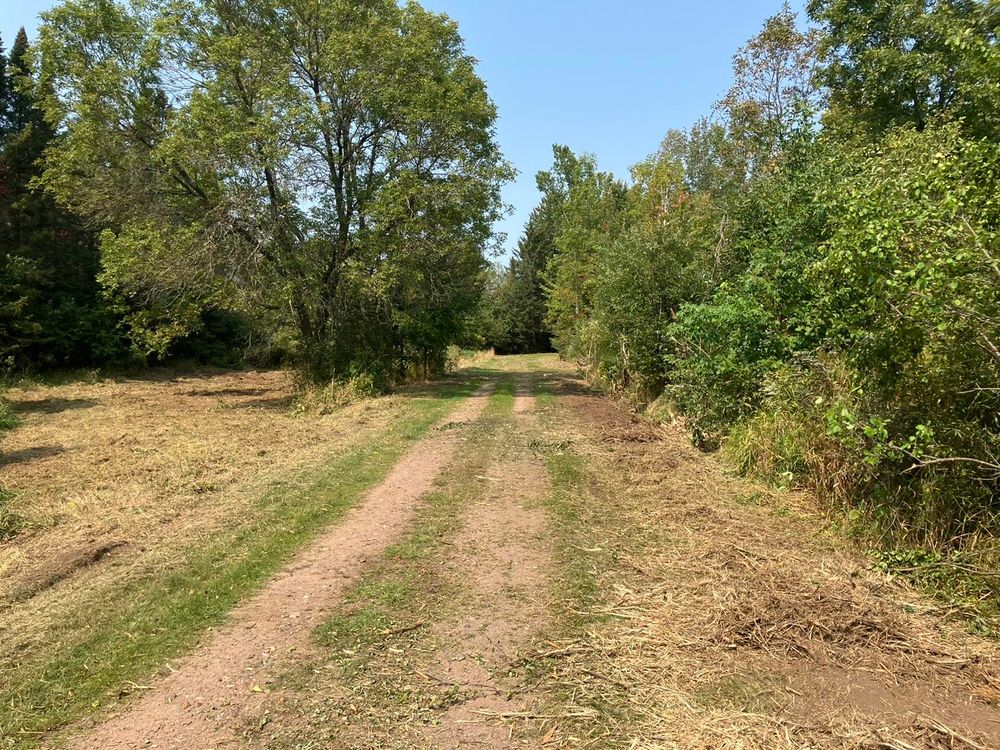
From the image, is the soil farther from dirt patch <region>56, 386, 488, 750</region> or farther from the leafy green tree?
the leafy green tree

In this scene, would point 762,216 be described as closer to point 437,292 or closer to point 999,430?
point 999,430

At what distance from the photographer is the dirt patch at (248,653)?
11.2 feet

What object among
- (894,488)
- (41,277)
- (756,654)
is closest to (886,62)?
(894,488)

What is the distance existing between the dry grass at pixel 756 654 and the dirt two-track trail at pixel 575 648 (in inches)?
0.6

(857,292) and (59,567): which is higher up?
(857,292)

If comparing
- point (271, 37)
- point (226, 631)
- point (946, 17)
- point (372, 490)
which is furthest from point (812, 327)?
point (271, 37)

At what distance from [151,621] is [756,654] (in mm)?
4439

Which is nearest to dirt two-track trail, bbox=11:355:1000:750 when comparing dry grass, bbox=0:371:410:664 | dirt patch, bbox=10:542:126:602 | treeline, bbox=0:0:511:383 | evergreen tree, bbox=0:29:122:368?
dirt patch, bbox=10:542:126:602

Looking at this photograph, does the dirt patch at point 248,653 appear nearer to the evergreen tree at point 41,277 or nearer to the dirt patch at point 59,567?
the dirt patch at point 59,567

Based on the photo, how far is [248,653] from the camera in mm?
4219

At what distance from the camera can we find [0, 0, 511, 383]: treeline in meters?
18.3

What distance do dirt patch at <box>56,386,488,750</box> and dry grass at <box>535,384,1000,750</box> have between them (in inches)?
71.4

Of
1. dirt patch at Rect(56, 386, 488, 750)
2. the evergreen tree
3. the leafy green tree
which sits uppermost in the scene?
the leafy green tree

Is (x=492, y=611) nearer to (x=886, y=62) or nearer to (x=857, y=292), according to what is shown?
(x=857, y=292)
